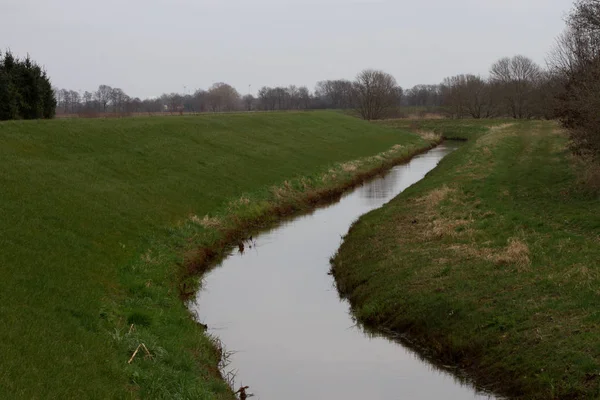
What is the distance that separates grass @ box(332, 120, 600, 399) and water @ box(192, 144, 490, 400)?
571 millimetres

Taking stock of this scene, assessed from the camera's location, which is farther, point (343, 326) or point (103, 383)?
point (343, 326)

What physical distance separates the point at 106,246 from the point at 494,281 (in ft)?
30.9

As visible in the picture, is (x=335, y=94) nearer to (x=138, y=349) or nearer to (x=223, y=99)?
(x=223, y=99)

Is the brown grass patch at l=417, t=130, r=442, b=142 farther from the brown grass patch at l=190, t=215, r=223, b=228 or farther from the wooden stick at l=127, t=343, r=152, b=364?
the wooden stick at l=127, t=343, r=152, b=364

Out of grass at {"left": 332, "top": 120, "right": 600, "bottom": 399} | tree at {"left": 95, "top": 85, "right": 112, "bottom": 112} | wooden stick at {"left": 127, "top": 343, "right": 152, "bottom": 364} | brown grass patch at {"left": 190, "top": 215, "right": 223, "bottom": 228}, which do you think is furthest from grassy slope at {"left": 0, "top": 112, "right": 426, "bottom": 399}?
tree at {"left": 95, "top": 85, "right": 112, "bottom": 112}

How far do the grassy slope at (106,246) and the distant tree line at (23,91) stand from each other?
4610 millimetres

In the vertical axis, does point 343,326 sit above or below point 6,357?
below

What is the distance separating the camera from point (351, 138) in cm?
5800

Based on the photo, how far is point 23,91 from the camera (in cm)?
3353

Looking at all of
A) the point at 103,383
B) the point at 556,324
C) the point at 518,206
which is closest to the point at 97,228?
the point at 103,383

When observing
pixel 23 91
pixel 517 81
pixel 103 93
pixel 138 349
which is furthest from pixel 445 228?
pixel 103 93

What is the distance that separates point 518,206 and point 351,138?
1474 inches

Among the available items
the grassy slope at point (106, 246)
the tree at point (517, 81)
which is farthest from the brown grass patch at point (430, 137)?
the grassy slope at point (106, 246)

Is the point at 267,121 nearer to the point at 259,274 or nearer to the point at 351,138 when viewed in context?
the point at 351,138
